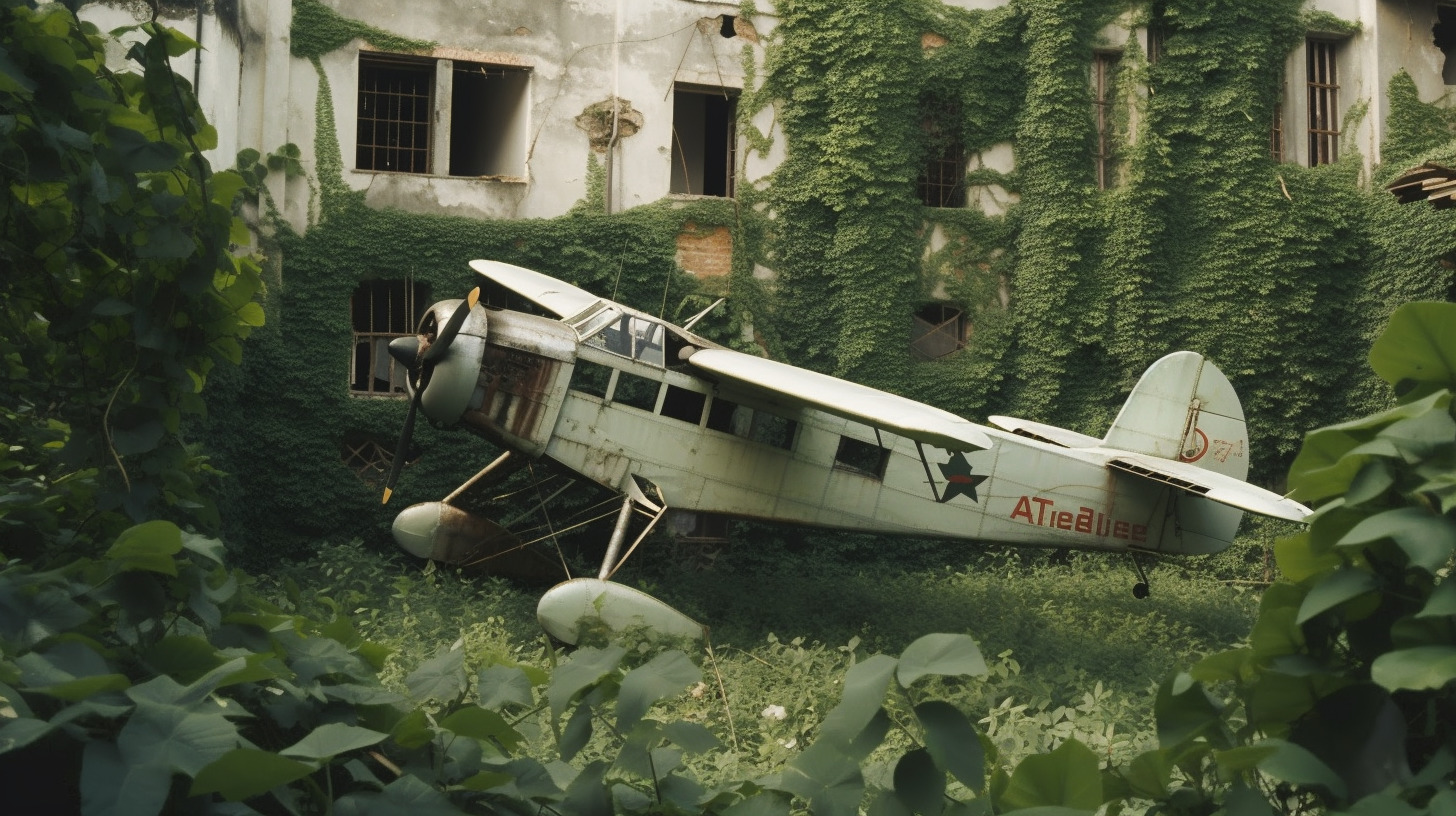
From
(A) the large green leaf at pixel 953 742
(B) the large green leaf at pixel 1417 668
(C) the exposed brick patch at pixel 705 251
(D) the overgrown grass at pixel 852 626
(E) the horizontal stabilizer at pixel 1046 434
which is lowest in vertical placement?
(D) the overgrown grass at pixel 852 626

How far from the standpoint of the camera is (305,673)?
66.4 inches

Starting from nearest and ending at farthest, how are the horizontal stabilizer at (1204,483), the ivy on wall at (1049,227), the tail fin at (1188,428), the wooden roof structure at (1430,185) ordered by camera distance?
the horizontal stabilizer at (1204,483)
the tail fin at (1188,428)
the wooden roof structure at (1430,185)
the ivy on wall at (1049,227)

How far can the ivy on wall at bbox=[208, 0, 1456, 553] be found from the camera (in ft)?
49.6

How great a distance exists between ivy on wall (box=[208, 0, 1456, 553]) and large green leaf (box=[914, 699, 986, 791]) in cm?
1321

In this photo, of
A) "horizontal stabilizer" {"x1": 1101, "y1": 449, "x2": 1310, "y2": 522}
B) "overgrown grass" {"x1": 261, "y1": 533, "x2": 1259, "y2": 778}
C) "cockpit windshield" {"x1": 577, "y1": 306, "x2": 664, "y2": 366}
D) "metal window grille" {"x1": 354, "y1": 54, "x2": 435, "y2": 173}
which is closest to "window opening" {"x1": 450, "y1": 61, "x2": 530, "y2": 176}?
"metal window grille" {"x1": 354, "y1": 54, "x2": 435, "y2": 173}

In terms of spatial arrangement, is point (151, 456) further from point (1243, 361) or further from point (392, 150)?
point (1243, 361)

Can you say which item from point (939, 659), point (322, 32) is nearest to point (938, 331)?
point (322, 32)

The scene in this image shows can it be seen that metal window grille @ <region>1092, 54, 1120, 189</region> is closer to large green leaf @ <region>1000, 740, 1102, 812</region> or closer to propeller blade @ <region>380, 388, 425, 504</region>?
propeller blade @ <region>380, 388, 425, 504</region>

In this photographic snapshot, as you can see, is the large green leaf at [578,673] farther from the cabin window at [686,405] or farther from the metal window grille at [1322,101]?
the metal window grille at [1322,101]

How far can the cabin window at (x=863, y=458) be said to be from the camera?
437 inches

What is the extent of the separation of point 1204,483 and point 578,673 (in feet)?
32.7

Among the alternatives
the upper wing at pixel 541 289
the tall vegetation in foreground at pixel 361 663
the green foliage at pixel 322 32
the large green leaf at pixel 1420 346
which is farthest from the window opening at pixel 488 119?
the large green leaf at pixel 1420 346

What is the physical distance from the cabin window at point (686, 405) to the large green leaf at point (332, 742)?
9.35 m

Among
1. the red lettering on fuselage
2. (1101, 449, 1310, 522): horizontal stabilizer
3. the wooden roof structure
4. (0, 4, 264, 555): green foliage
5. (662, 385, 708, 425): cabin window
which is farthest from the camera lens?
the wooden roof structure
